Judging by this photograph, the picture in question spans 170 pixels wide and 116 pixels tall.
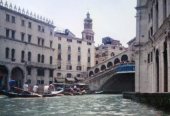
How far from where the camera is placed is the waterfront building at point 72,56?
7375 cm

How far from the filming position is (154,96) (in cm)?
2133

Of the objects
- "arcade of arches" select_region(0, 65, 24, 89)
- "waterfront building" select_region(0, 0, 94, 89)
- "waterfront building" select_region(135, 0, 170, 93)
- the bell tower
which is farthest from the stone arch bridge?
"waterfront building" select_region(135, 0, 170, 93)

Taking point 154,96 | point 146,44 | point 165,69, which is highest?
point 146,44

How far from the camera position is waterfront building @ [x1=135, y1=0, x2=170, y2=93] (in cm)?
2885

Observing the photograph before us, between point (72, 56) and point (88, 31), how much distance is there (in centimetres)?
1142

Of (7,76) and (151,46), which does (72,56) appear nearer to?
(7,76)

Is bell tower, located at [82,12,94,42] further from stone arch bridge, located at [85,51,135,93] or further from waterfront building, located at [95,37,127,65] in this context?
stone arch bridge, located at [85,51,135,93]

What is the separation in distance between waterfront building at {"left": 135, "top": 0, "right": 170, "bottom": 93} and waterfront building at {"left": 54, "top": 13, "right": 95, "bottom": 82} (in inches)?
1269

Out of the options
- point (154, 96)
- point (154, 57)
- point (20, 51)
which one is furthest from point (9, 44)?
point (154, 96)

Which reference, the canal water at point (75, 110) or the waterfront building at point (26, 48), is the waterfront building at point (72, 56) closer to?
the waterfront building at point (26, 48)

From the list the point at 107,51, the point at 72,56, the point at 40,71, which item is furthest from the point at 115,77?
the point at 107,51

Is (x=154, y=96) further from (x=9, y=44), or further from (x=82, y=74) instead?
(x=82, y=74)

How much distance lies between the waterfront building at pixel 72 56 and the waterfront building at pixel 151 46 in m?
32.2

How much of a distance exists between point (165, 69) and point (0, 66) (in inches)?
1227
